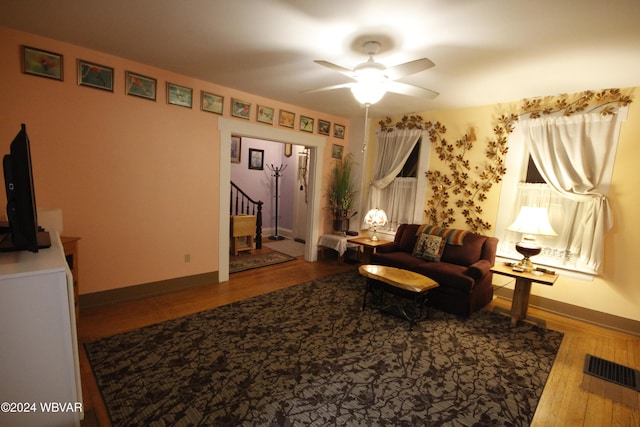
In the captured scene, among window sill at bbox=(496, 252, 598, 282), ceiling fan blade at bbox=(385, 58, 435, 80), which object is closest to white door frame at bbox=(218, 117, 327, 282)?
ceiling fan blade at bbox=(385, 58, 435, 80)

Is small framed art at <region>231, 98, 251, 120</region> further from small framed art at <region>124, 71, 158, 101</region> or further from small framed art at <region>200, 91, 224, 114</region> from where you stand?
small framed art at <region>124, 71, 158, 101</region>

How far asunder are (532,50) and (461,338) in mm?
2509

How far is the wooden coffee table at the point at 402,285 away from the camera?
284cm

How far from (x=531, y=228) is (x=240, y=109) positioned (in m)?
3.67

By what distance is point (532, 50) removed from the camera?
7.39ft

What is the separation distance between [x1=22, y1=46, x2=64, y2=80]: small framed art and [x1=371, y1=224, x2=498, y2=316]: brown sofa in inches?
152

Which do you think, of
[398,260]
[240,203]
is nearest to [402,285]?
[398,260]

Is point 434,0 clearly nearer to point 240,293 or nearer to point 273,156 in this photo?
point 240,293

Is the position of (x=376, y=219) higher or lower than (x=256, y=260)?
higher

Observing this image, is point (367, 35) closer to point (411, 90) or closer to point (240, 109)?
point (411, 90)

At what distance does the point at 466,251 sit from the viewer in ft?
11.8

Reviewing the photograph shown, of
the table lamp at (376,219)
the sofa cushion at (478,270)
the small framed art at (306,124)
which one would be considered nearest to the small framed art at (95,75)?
the small framed art at (306,124)

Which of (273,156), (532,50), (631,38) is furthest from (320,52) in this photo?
(273,156)

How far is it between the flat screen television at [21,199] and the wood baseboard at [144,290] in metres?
1.70
